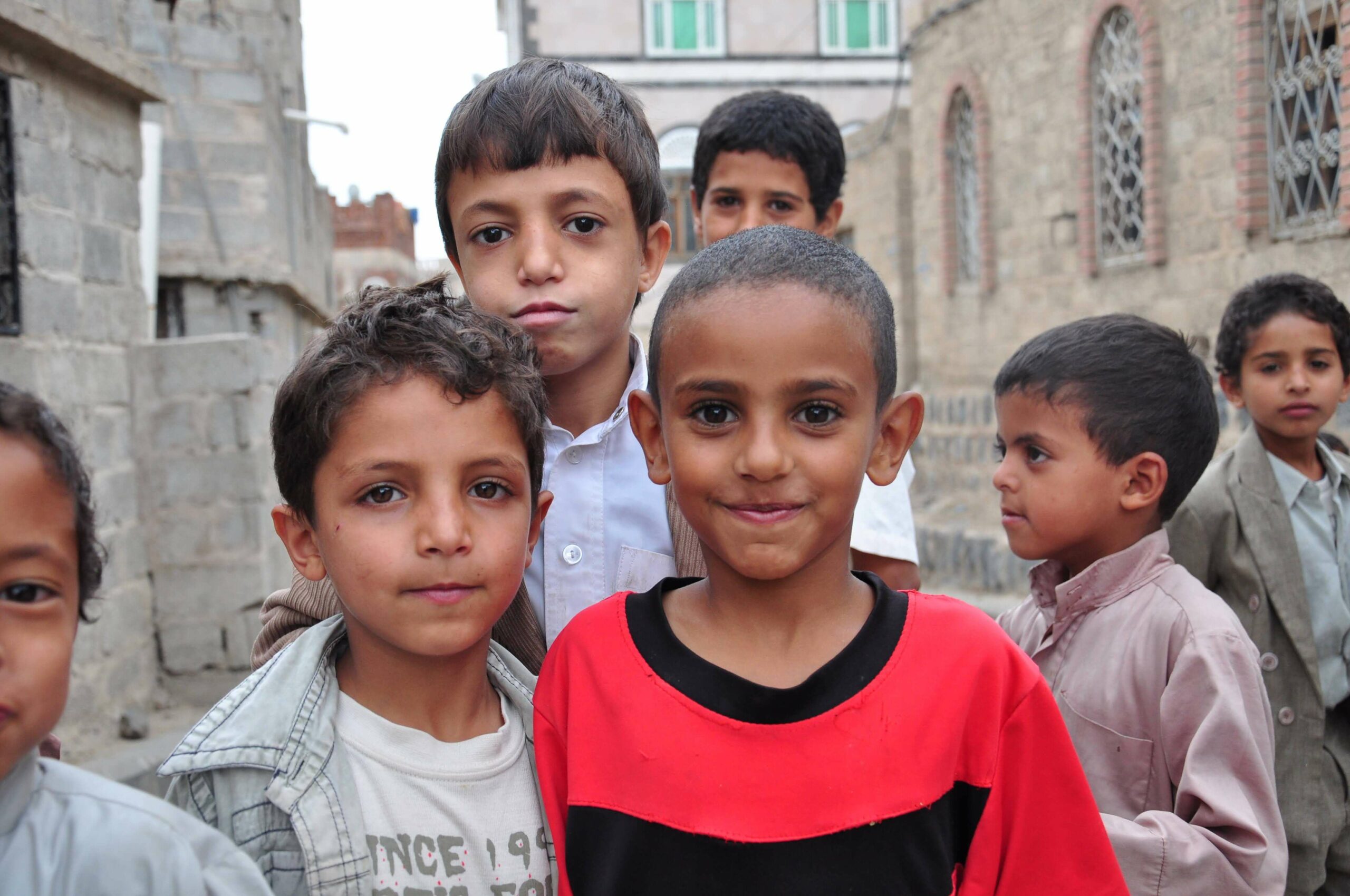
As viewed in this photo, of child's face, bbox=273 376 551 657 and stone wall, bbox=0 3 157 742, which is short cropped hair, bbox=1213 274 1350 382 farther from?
stone wall, bbox=0 3 157 742

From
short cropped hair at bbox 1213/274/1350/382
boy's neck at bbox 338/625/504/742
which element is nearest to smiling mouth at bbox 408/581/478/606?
boy's neck at bbox 338/625/504/742

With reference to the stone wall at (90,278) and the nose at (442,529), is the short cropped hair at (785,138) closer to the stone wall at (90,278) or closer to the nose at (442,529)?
the nose at (442,529)

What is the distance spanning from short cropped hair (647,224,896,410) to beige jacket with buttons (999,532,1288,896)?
70cm

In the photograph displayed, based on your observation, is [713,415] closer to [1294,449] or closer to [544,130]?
[544,130]

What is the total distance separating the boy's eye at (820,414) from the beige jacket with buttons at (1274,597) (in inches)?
53.4

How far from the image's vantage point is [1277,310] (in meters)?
2.82

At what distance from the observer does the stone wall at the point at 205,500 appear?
17.4 ft

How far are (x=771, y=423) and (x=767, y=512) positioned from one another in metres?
0.12

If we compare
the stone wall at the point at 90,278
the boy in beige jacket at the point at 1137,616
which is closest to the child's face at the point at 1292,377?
the boy in beige jacket at the point at 1137,616

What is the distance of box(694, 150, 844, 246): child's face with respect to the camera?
299cm

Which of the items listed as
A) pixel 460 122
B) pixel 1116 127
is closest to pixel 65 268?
pixel 460 122

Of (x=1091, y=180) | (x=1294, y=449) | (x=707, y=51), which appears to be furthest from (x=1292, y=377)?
(x=707, y=51)

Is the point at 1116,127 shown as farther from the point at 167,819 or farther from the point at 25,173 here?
the point at 167,819

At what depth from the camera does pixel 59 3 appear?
4.41m
